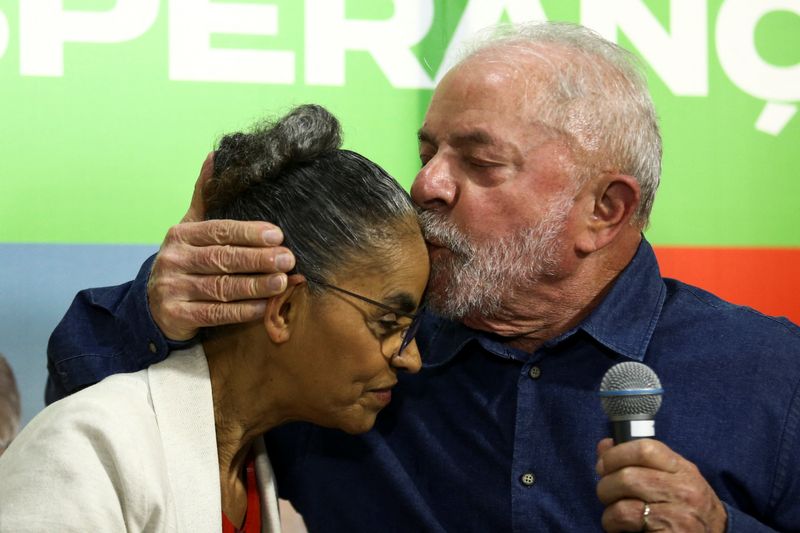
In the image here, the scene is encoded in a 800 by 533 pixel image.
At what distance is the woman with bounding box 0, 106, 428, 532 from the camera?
72.1 inches

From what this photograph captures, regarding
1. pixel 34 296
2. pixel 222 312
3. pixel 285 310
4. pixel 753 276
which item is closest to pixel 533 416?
pixel 285 310

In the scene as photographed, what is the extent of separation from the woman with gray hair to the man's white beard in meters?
1.11

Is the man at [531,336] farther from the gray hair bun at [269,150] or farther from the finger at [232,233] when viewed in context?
the gray hair bun at [269,150]

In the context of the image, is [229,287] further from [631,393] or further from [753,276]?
[753,276]

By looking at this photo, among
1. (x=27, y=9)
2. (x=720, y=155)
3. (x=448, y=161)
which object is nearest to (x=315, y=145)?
(x=448, y=161)

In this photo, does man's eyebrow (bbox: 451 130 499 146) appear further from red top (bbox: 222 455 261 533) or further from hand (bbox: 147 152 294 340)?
red top (bbox: 222 455 261 533)

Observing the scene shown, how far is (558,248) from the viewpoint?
2273 mm

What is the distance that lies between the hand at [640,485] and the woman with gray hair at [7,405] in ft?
5.24

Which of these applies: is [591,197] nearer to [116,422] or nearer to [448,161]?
[448,161]

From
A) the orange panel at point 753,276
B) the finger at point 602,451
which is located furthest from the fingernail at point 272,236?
the orange panel at point 753,276

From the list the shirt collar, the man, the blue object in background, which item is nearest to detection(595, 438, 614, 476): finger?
the man

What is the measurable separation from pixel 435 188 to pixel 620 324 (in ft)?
1.58

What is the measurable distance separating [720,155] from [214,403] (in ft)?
5.54

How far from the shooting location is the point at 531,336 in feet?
7.68
